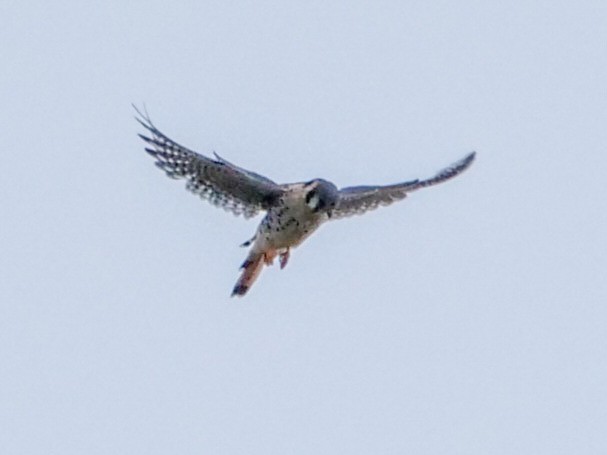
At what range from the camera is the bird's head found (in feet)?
95.0

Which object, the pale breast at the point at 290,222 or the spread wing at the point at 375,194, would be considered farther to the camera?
the spread wing at the point at 375,194

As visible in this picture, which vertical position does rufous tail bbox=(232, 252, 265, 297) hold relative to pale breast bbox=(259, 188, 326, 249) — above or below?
below

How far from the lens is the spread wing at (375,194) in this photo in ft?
97.7

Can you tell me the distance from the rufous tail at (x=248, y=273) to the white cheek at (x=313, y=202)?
104cm

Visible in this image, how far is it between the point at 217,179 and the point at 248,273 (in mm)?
1345

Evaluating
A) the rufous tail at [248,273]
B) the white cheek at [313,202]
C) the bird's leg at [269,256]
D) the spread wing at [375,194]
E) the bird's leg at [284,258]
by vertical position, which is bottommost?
the rufous tail at [248,273]

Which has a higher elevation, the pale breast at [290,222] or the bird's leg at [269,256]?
the pale breast at [290,222]

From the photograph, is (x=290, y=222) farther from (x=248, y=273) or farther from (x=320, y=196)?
(x=248, y=273)

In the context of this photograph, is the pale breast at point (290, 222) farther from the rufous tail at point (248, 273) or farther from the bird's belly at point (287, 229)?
the rufous tail at point (248, 273)

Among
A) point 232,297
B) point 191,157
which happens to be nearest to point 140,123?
point 191,157

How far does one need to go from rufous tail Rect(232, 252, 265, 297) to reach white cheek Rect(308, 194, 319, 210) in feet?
3.40

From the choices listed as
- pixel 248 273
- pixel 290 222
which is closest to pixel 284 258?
pixel 248 273

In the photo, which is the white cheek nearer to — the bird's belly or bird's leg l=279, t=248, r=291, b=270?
the bird's belly

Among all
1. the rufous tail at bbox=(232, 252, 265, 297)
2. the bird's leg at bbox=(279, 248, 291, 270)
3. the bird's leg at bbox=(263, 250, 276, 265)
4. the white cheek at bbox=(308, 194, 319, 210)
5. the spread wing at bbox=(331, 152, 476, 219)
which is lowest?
the rufous tail at bbox=(232, 252, 265, 297)
